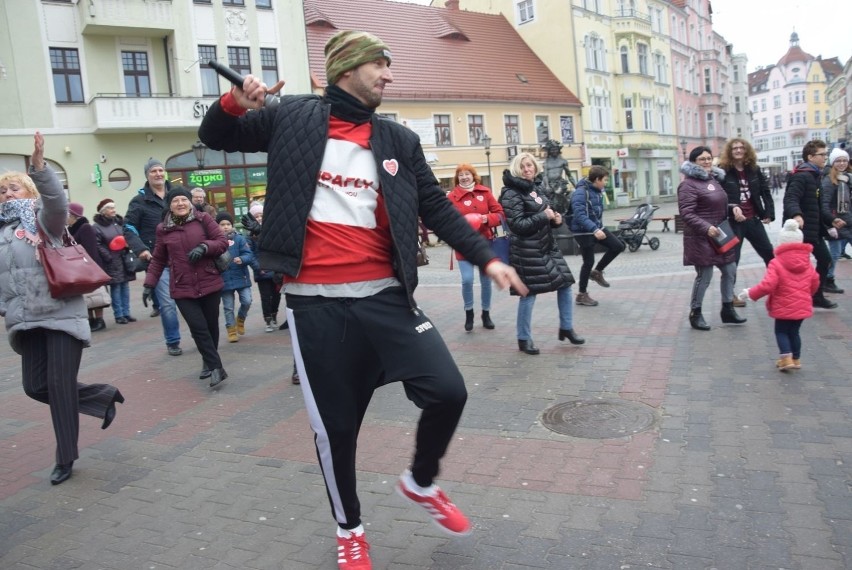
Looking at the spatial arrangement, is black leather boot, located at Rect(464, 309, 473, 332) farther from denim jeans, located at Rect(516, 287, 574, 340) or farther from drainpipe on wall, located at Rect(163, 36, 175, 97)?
drainpipe on wall, located at Rect(163, 36, 175, 97)

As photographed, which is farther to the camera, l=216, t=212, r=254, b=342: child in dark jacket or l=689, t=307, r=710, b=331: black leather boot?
l=216, t=212, r=254, b=342: child in dark jacket

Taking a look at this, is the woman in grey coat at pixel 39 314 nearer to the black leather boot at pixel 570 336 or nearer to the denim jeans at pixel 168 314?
the denim jeans at pixel 168 314

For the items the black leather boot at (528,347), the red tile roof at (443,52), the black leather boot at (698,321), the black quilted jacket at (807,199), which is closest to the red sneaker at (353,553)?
the black leather boot at (528,347)

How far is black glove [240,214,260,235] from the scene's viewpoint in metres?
8.45

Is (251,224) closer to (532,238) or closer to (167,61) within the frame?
(532,238)

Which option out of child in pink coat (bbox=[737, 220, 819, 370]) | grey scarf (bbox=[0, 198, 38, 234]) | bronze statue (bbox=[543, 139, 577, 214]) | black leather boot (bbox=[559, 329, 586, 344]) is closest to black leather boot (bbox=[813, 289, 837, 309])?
child in pink coat (bbox=[737, 220, 819, 370])

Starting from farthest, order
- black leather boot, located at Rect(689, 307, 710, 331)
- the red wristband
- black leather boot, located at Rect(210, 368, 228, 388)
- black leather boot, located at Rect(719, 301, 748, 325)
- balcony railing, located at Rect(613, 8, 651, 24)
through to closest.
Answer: balcony railing, located at Rect(613, 8, 651, 24) → black leather boot, located at Rect(719, 301, 748, 325) → black leather boot, located at Rect(689, 307, 710, 331) → black leather boot, located at Rect(210, 368, 228, 388) → the red wristband

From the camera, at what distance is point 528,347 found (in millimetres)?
6516

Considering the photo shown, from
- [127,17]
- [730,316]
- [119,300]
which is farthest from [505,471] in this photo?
[127,17]

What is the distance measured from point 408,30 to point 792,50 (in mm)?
109992

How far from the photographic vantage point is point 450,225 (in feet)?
9.62

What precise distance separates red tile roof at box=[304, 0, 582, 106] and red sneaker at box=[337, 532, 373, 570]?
27799 mm

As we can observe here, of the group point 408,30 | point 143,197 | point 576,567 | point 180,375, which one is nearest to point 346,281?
point 576,567

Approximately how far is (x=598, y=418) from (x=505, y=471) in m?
1.06
